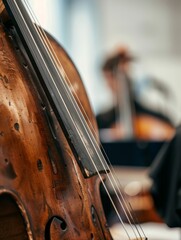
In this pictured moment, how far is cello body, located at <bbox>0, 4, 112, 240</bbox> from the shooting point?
22.1 inches

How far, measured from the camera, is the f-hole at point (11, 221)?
56cm

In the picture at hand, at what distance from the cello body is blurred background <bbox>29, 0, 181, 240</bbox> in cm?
182

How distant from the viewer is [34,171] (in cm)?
60

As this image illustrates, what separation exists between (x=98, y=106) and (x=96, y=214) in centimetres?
365

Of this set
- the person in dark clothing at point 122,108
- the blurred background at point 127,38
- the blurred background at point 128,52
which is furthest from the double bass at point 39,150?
the blurred background at point 127,38

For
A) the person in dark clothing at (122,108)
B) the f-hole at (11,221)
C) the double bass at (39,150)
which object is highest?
the person in dark clothing at (122,108)

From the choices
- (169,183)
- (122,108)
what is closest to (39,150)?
(169,183)

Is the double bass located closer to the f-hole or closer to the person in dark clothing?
the f-hole

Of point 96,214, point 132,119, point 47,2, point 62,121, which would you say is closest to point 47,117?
point 62,121

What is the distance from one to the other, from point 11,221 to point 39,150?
10cm

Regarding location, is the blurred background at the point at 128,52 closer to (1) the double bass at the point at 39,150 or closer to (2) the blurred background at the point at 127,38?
(2) the blurred background at the point at 127,38

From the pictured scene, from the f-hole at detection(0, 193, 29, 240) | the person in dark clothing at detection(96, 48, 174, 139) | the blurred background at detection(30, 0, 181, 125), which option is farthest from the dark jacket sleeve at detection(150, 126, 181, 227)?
the blurred background at detection(30, 0, 181, 125)

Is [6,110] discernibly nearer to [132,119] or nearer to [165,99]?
[132,119]

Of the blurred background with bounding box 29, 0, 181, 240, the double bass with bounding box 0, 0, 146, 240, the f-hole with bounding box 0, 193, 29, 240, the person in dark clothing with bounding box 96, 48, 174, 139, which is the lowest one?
the f-hole with bounding box 0, 193, 29, 240
